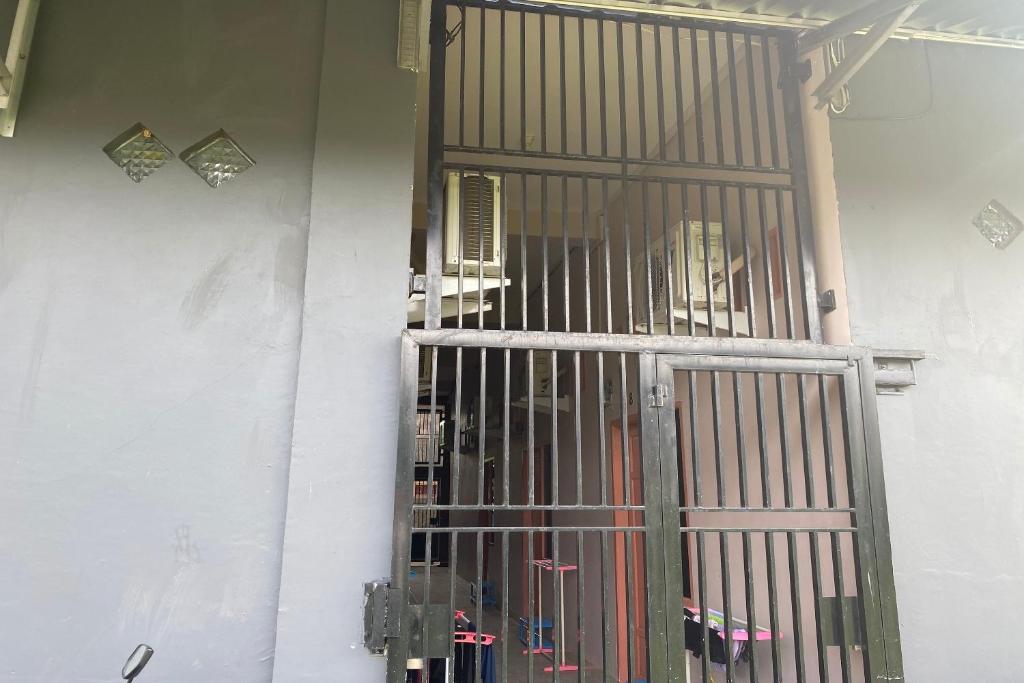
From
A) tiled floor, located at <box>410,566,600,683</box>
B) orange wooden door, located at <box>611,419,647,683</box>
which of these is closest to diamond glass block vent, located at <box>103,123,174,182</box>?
tiled floor, located at <box>410,566,600,683</box>

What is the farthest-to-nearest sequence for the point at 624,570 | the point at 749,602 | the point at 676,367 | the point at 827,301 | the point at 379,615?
the point at 624,570, the point at 827,301, the point at 676,367, the point at 749,602, the point at 379,615

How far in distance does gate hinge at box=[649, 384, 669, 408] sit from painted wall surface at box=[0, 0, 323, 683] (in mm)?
1283

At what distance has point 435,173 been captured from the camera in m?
2.89

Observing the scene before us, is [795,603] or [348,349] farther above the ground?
[348,349]

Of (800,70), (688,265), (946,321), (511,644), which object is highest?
(800,70)

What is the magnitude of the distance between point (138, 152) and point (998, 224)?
12.5 ft

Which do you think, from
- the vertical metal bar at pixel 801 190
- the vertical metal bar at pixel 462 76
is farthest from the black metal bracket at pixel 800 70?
the vertical metal bar at pixel 462 76

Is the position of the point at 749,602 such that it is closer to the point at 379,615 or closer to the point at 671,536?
the point at 671,536

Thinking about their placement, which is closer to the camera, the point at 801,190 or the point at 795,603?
the point at 795,603

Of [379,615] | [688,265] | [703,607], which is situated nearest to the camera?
[379,615]

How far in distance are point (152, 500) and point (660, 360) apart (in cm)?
193

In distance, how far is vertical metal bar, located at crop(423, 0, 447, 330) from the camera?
9.11 feet

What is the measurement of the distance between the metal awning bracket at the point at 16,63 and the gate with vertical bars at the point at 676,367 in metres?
1.56

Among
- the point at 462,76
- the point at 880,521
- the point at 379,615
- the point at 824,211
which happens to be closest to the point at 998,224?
the point at 824,211
